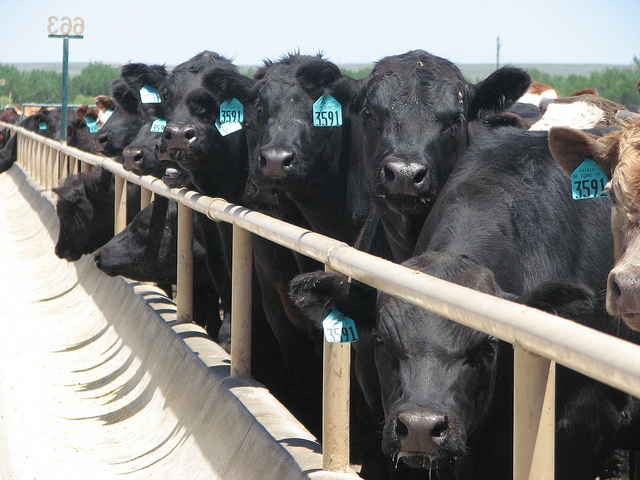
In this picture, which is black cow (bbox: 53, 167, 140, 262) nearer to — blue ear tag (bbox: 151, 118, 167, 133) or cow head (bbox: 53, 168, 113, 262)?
cow head (bbox: 53, 168, 113, 262)

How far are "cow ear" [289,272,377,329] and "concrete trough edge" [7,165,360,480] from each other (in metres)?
0.50

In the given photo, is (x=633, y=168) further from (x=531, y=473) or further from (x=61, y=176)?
(x=61, y=176)

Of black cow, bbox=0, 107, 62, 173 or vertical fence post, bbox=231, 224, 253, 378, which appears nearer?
vertical fence post, bbox=231, 224, 253, 378

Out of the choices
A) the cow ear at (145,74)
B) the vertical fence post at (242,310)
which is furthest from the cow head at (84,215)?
the vertical fence post at (242,310)

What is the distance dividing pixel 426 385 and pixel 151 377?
271cm

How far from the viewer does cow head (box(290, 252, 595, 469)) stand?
2.59 m

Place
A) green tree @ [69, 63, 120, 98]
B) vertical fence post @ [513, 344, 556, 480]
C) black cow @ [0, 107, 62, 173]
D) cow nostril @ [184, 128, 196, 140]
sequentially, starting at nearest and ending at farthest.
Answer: vertical fence post @ [513, 344, 556, 480], cow nostril @ [184, 128, 196, 140], black cow @ [0, 107, 62, 173], green tree @ [69, 63, 120, 98]

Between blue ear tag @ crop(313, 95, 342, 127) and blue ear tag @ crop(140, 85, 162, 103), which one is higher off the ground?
blue ear tag @ crop(140, 85, 162, 103)

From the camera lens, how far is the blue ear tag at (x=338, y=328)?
2.82 metres

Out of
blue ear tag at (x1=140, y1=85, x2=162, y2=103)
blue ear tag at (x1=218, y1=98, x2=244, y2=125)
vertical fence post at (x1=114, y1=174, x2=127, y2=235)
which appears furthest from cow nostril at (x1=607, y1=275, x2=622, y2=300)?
vertical fence post at (x1=114, y1=174, x2=127, y2=235)

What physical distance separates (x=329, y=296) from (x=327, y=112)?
245cm

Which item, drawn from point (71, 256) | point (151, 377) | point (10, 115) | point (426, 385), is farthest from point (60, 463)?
point (10, 115)

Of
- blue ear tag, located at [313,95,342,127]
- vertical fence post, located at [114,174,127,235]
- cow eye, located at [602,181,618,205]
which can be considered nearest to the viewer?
cow eye, located at [602,181,618,205]

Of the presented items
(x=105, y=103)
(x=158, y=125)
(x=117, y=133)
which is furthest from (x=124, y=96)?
(x=105, y=103)
